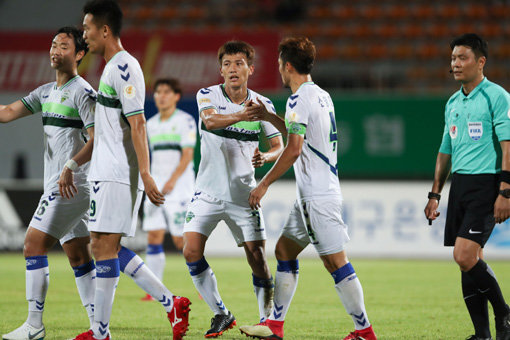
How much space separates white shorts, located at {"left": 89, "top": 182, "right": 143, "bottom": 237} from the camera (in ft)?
16.2

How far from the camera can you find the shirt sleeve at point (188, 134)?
8.85m

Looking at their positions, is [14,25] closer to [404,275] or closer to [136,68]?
[404,275]

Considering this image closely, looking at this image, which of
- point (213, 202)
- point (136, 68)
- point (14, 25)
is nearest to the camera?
point (136, 68)

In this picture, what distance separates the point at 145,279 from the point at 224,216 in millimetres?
869

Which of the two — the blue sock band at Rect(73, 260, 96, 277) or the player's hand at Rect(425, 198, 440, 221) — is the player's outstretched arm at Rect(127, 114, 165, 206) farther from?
the player's hand at Rect(425, 198, 440, 221)

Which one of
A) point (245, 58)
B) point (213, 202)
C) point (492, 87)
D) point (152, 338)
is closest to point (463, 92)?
point (492, 87)

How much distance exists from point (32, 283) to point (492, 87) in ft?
12.4

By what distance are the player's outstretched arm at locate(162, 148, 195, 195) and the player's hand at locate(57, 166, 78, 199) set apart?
3.34 meters

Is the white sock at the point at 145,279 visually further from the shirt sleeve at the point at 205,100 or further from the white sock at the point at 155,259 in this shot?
the white sock at the point at 155,259

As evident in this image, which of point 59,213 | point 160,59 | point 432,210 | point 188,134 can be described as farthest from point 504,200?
point 160,59

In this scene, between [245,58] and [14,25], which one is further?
[14,25]

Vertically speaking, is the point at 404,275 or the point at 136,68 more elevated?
the point at 136,68

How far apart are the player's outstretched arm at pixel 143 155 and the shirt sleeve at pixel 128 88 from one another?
0.19 feet

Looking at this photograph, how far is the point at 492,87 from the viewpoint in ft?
17.6
